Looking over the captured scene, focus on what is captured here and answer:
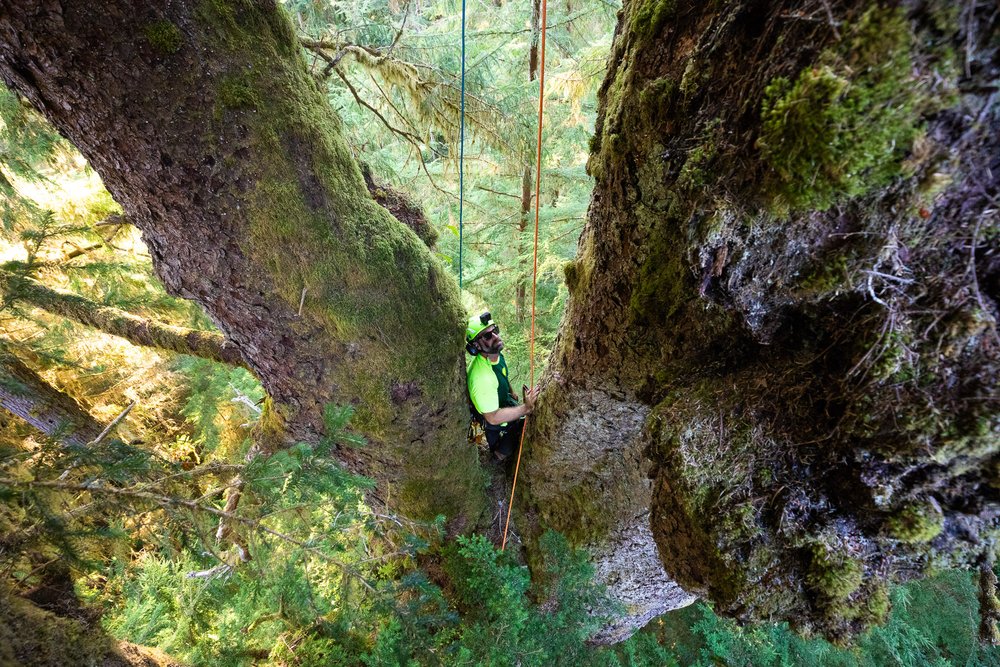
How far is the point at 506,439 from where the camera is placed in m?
3.31

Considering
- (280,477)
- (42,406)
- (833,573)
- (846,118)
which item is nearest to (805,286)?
(846,118)

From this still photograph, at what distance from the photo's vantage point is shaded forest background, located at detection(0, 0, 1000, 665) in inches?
72.3

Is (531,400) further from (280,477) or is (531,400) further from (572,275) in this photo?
(280,477)

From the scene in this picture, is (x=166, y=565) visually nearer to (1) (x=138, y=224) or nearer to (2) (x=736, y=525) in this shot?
(1) (x=138, y=224)

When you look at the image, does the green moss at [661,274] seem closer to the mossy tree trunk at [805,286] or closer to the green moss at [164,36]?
the mossy tree trunk at [805,286]

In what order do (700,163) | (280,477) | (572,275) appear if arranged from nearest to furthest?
(700,163), (280,477), (572,275)

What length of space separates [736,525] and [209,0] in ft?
8.70

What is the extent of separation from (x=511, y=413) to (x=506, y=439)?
0.40m

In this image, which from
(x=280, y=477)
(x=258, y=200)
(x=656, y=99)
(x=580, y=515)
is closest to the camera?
(x=656, y=99)

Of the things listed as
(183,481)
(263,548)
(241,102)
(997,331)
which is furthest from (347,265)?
(997,331)

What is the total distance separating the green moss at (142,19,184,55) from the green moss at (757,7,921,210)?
1.87m

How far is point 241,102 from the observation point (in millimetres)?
1631

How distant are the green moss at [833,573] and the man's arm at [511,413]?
1.69 meters

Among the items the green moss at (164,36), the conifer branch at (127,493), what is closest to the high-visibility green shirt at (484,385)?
the conifer branch at (127,493)
